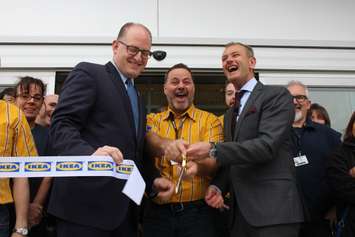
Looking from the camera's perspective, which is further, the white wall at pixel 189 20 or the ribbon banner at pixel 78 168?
the white wall at pixel 189 20

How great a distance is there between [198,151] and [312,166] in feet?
3.95

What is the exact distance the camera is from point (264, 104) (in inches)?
84.8

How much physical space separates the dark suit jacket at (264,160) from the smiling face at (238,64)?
0.17 metres

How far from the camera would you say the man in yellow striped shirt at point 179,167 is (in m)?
2.38

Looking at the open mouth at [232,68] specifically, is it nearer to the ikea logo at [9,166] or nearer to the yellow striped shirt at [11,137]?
the yellow striped shirt at [11,137]

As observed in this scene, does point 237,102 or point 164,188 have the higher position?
point 237,102

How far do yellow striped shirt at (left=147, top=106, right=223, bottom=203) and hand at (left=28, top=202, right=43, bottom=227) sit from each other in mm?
736

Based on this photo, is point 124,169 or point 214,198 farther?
point 214,198

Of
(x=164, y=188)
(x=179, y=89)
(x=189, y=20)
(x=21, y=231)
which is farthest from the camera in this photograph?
(x=189, y=20)

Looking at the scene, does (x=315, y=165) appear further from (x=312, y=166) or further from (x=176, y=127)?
(x=176, y=127)

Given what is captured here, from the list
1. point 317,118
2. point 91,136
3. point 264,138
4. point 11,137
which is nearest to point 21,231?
point 11,137

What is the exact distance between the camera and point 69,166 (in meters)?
1.70

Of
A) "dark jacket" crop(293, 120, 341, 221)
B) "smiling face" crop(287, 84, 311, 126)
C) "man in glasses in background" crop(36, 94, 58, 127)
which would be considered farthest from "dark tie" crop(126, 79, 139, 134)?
"dark jacket" crop(293, 120, 341, 221)

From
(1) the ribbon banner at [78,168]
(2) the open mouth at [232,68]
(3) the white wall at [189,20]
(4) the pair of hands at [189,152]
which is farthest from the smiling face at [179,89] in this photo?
(1) the ribbon banner at [78,168]
